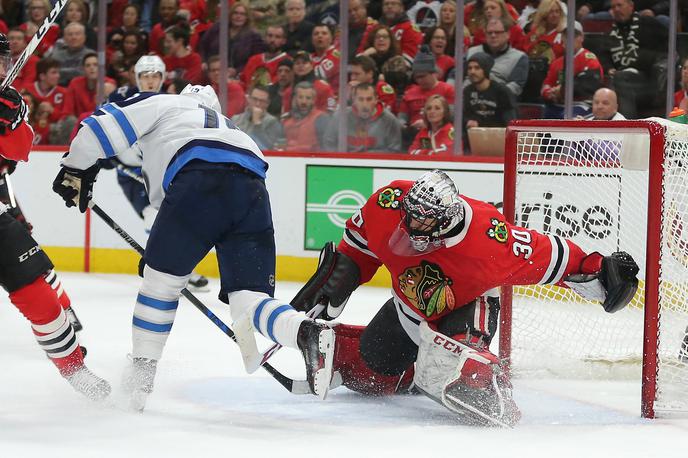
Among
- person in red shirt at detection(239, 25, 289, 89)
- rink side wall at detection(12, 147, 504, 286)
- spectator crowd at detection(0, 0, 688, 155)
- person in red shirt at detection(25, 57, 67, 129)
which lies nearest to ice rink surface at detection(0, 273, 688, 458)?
rink side wall at detection(12, 147, 504, 286)

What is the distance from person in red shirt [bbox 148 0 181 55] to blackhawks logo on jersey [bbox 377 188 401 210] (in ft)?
12.2

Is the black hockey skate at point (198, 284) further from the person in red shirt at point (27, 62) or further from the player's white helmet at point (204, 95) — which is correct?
the player's white helmet at point (204, 95)

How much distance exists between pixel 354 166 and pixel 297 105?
0.53 m

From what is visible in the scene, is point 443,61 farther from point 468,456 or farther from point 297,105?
point 468,456

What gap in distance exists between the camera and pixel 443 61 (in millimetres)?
5777

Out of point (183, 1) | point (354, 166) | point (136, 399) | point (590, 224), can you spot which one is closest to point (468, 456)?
point (136, 399)

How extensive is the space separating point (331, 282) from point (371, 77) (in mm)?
2937

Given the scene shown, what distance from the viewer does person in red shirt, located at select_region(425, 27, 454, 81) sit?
5766 mm

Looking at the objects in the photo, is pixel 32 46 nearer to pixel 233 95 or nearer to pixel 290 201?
pixel 290 201

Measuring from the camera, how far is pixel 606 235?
3.90 meters

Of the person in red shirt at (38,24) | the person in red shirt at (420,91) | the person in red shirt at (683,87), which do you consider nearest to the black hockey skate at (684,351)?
the person in red shirt at (683,87)

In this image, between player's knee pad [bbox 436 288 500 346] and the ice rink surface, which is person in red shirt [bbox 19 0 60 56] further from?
player's knee pad [bbox 436 288 500 346]

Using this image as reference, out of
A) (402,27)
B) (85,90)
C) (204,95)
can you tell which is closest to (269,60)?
(402,27)

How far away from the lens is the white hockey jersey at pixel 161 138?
2.84 m
